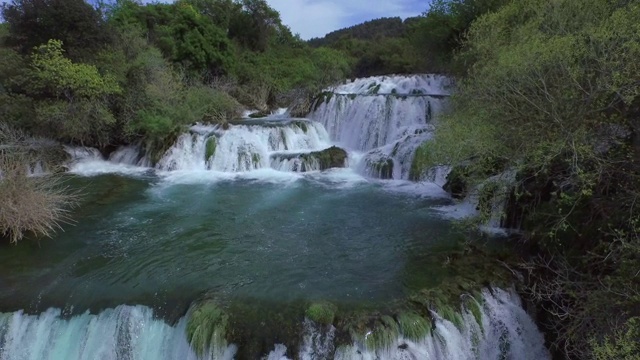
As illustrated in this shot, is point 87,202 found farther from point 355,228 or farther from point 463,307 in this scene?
point 463,307

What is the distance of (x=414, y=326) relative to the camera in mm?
5695

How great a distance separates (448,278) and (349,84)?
19.9 m

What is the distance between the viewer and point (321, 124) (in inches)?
711

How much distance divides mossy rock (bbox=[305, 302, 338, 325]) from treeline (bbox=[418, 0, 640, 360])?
281 cm

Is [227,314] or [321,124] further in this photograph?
[321,124]

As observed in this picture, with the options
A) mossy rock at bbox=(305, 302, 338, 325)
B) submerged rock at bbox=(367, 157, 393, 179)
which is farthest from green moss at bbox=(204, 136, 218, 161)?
mossy rock at bbox=(305, 302, 338, 325)

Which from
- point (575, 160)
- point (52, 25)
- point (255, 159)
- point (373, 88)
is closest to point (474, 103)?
point (575, 160)

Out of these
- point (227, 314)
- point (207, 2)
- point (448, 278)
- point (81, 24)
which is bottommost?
point (227, 314)

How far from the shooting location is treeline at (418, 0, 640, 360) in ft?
16.2

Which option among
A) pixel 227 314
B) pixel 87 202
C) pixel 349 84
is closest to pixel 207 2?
pixel 349 84

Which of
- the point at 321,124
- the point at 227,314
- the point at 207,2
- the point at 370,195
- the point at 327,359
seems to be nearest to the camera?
the point at 327,359

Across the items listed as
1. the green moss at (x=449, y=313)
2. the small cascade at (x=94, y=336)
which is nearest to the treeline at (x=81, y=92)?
the small cascade at (x=94, y=336)

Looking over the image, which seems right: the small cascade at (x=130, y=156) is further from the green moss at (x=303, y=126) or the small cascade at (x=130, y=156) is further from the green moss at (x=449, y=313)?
the green moss at (x=449, y=313)

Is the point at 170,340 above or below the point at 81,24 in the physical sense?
below
